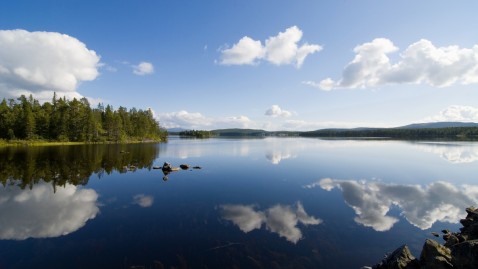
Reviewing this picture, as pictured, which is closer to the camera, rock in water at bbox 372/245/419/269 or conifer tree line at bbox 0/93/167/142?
rock in water at bbox 372/245/419/269

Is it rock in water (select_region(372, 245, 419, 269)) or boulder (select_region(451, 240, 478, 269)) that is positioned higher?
boulder (select_region(451, 240, 478, 269))

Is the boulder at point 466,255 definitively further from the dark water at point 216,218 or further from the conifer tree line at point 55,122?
the conifer tree line at point 55,122

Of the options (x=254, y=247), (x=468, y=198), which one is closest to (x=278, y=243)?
(x=254, y=247)

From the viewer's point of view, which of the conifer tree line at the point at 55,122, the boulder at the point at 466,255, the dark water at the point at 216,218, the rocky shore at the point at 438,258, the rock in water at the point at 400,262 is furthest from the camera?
the conifer tree line at the point at 55,122

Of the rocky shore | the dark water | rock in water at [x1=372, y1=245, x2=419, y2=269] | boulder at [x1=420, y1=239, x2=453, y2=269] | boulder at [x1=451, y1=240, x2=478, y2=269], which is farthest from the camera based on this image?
the dark water

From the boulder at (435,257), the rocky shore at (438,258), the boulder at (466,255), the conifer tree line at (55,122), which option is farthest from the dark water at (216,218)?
the conifer tree line at (55,122)

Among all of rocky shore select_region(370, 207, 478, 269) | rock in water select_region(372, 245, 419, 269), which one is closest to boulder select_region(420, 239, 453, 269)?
rocky shore select_region(370, 207, 478, 269)

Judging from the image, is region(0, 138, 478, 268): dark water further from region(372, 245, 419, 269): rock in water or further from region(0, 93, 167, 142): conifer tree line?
region(0, 93, 167, 142): conifer tree line

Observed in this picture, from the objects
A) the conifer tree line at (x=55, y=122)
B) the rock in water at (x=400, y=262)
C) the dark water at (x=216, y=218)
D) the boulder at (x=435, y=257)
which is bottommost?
the dark water at (x=216, y=218)

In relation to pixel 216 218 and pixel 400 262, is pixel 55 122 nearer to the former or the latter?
pixel 216 218

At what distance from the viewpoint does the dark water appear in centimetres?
1728

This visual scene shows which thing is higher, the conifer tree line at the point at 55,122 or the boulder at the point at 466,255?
the conifer tree line at the point at 55,122

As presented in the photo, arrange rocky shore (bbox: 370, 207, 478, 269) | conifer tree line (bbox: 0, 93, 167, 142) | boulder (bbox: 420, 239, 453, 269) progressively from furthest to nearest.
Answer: conifer tree line (bbox: 0, 93, 167, 142)
boulder (bbox: 420, 239, 453, 269)
rocky shore (bbox: 370, 207, 478, 269)

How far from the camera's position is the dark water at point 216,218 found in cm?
1728
